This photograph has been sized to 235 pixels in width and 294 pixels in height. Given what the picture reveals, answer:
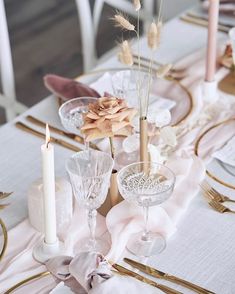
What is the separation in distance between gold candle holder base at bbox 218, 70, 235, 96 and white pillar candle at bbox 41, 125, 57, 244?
0.78m

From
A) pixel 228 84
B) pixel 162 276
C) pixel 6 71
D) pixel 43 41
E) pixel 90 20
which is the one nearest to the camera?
pixel 162 276

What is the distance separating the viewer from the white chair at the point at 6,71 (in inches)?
80.4

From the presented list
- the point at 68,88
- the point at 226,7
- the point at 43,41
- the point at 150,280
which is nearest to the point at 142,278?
the point at 150,280

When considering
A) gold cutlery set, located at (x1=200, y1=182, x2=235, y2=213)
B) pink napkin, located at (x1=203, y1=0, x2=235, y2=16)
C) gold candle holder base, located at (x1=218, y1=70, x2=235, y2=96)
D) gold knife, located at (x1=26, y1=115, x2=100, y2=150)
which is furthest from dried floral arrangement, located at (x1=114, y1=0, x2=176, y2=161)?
pink napkin, located at (x1=203, y1=0, x2=235, y2=16)

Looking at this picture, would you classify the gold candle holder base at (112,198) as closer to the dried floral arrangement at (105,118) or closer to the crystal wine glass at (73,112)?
the dried floral arrangement at (105,118)

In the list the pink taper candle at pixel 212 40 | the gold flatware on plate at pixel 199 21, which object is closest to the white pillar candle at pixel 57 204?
the pink taper candle at pixel 212 40

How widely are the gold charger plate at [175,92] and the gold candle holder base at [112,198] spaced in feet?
1.26

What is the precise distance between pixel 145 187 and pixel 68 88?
1.75 ft

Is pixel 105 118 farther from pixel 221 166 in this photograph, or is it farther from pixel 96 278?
pixel 221 166

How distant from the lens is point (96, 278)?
107cm

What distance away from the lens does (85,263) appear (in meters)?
1.09

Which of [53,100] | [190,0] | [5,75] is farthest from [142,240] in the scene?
[190,0]

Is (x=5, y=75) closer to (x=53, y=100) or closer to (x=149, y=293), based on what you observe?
(x=53, y=100)

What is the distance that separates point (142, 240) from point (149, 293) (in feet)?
0.61
